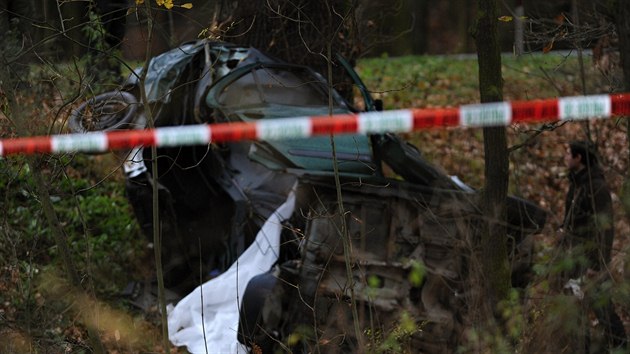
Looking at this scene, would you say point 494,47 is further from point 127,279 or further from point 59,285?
point 127,279

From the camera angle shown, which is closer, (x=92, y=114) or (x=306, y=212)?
(x=92, y=114)

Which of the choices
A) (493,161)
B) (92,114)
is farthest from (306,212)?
(92,114)

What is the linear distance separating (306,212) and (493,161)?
4.14 feet

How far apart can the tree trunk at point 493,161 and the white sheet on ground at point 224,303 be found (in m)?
1.43

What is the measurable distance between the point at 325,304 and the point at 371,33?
426 cm

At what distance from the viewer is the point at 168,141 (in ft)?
13.1

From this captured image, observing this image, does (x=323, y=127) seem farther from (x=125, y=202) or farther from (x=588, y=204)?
(x=125, y=202)

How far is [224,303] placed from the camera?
7250 millimetres

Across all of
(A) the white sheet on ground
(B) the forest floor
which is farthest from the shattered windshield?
(B) the forest floor

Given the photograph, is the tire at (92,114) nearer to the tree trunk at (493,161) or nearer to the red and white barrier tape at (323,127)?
the red and white barrier tape at (323,127)

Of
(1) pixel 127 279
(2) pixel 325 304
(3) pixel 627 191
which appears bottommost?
(1) pixel 127 279

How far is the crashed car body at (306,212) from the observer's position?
6.36 m

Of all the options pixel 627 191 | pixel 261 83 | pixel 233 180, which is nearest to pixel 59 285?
pixel 233 180

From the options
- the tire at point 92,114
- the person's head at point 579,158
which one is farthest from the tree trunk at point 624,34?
the person's head at point 579,158
